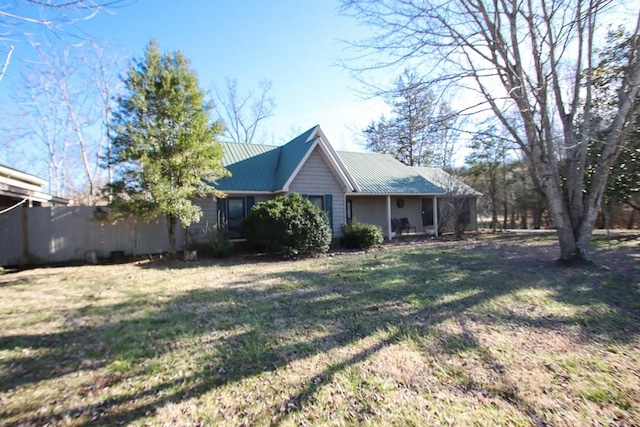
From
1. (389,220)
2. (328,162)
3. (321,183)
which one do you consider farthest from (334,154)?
(389,220)

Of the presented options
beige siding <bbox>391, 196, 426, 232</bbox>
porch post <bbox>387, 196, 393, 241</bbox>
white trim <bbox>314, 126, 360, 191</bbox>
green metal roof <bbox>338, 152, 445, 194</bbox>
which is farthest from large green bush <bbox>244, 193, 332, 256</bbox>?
beige siding <bbox>391, 196, 426, 232</bbox>

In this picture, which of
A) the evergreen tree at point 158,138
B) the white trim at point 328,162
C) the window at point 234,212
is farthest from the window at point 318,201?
the evergreen tree at point 158,138

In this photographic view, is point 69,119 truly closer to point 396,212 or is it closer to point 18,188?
point 18,188

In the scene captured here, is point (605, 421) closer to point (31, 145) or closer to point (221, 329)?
point (221, 329)

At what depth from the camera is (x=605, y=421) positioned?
2.66 metres

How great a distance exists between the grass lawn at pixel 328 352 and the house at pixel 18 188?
3.55 meters

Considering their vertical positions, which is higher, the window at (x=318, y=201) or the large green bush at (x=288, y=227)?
the window at (x=318, y=201)

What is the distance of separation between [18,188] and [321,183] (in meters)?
10.2

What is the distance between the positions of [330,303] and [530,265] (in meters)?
6.26

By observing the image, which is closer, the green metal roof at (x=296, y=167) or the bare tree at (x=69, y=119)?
the green metal roof at (x=296, y=167)

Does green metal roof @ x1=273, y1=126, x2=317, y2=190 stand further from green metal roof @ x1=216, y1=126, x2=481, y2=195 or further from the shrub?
the shrub

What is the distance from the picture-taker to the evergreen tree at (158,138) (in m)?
10.3

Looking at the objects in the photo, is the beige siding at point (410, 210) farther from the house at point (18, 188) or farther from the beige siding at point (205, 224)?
the house at point (18, 188)

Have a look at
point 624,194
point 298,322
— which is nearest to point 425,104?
point 298,322
